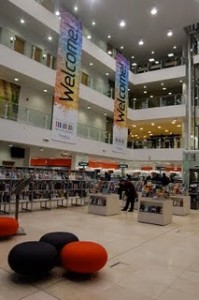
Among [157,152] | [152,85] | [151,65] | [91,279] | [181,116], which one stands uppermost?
[151,65]

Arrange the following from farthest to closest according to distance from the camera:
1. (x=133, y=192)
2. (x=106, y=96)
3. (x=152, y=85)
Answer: (x=152, y=85) < (x=106, y=96) < (x=133, y=192)

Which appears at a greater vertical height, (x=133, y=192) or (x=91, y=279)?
(x=133, y=192)

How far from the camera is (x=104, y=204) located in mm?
10242

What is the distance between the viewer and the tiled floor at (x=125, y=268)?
3436mm

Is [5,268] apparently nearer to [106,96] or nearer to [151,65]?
[106,96]

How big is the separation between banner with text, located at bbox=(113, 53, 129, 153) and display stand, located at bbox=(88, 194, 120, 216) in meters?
9.30

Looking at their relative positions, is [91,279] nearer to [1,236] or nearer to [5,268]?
[5,268]

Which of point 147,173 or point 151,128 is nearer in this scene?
point 147,173

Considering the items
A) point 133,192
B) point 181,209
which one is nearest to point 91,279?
point 133,192

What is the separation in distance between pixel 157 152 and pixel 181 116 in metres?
3.24

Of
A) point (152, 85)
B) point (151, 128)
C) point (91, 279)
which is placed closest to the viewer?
point (91, 279)

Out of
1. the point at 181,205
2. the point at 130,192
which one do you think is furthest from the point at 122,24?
the point at 181,205

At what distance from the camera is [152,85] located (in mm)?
23672

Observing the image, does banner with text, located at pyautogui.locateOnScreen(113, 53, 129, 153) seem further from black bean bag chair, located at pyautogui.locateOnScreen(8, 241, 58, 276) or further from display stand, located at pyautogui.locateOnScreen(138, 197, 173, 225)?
black bean bag chair, located at pyautogui.locateOnScreen(8, 241, 58, 276)
